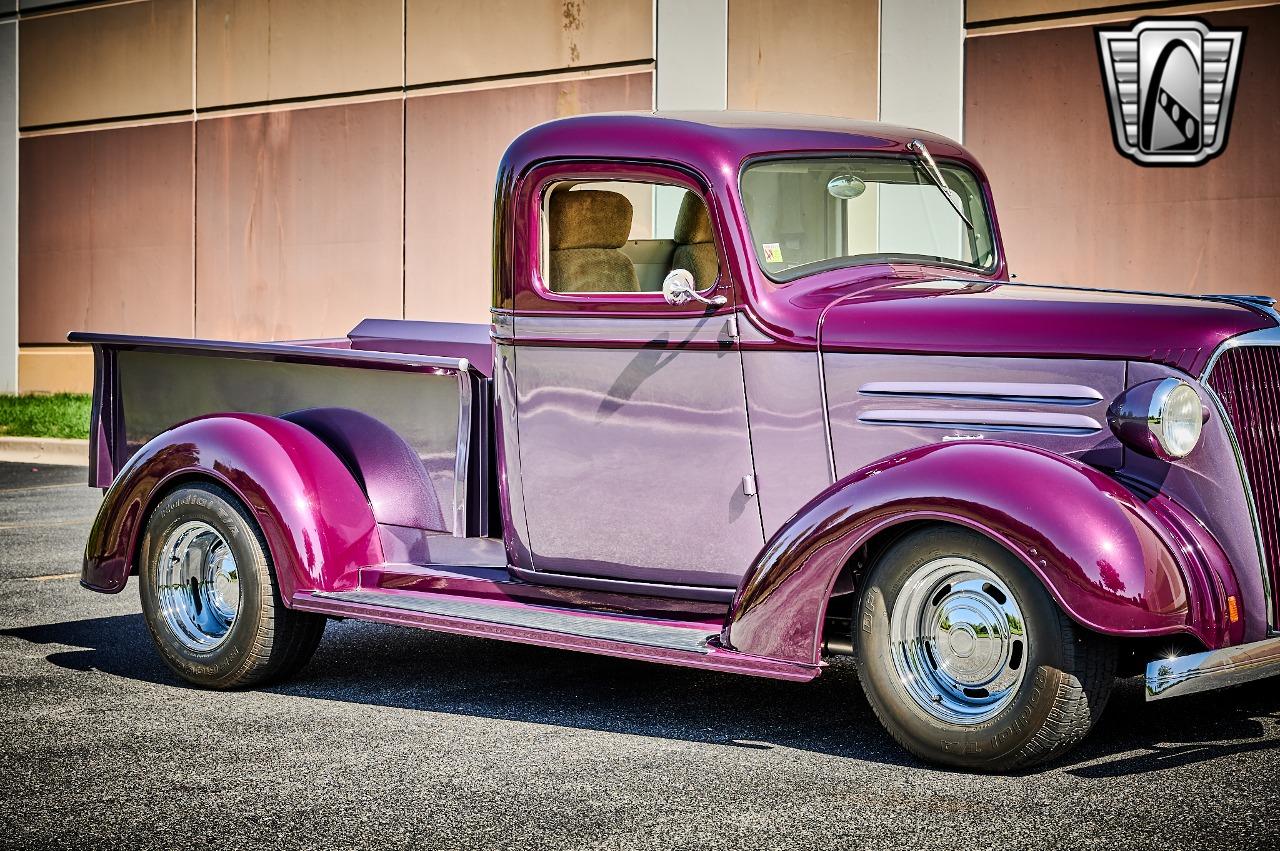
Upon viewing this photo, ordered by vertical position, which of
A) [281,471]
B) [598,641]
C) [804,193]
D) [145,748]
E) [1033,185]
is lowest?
[145,748]

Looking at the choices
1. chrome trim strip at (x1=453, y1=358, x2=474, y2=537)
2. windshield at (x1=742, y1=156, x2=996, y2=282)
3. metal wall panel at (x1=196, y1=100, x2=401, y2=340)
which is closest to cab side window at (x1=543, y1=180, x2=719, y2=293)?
windshield at (x1=742, y1=156, x2=996, y2=282)

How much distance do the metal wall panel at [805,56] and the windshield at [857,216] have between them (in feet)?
26.3

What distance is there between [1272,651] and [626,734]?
6.26 feet

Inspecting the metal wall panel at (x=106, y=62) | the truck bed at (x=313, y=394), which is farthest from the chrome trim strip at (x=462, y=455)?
the metal wall panel at (x=106, y=62)

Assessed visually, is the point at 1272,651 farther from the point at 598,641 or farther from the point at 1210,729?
the point at 598,641

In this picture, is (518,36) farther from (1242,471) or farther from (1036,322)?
(1242,471)

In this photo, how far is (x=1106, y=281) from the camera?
12641 millimetres

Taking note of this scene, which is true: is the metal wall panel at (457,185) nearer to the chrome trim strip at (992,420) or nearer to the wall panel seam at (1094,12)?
the wall panel seam at (1094,12)

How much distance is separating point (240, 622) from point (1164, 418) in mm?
3217

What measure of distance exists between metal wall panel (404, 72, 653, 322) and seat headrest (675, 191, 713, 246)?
416 inches

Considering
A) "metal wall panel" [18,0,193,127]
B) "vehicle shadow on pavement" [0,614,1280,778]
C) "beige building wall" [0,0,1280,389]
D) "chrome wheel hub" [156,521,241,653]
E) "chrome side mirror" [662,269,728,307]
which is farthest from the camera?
"metal wall panel" [18,0,193,127]

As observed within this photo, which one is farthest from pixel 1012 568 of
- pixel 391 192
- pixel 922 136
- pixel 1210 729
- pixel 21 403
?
pixel 21 403

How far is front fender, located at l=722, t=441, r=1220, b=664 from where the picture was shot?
4160 millimetres

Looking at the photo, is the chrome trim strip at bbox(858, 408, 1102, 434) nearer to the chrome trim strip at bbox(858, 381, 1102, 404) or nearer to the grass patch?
the chrome trim strip at bbox(858, 381, 1102, 404)
